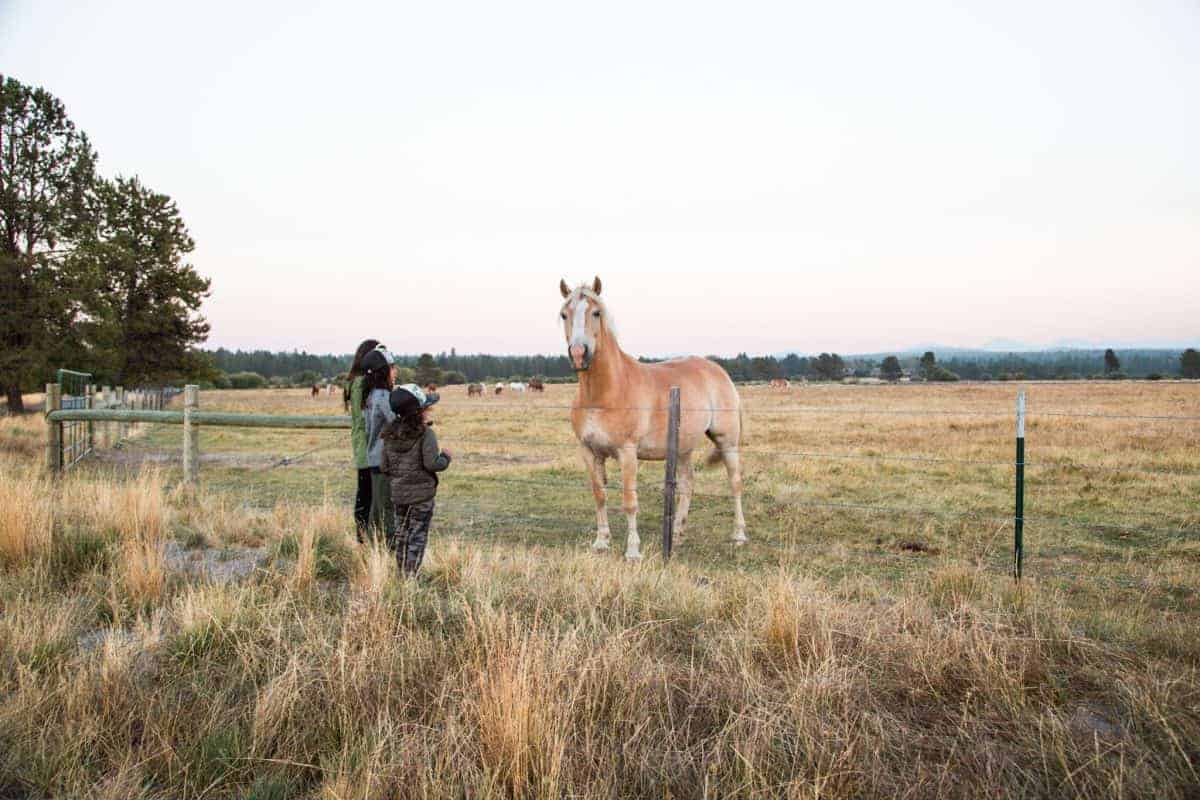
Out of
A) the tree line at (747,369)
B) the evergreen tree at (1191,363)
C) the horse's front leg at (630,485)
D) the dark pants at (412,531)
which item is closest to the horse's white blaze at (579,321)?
the horse's front leg at (630,485)

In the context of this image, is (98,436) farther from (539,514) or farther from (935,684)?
(935,684)

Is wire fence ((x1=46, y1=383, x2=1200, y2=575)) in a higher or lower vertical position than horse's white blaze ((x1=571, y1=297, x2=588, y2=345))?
lower

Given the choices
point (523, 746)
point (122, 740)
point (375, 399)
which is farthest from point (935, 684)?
point (375, 399)

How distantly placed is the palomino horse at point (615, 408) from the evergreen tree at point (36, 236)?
2249 cm

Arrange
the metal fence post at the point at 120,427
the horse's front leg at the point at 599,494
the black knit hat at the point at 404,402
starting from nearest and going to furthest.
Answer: the black knit hat at the point at 404,402
the horse's front leg at the point at 599,494
the metal fence post at the point at 120,427

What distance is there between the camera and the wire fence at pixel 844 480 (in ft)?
28.9

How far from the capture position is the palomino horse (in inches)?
274

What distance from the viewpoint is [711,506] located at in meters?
10.4

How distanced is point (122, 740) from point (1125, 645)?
16.2ft

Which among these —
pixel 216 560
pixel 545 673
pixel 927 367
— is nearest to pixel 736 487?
pixel 216 560

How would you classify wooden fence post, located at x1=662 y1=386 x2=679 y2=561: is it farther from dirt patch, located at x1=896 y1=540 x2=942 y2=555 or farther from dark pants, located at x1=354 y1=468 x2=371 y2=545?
dirt patch, located at x1=896 y1=540 x2=942 y2=555

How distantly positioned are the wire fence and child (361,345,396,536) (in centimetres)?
139

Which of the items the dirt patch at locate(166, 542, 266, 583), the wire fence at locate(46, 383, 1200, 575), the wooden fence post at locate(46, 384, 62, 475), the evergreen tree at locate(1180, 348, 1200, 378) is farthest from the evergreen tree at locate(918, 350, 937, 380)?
the dirt patch at locate(166, 542, 266, 583)

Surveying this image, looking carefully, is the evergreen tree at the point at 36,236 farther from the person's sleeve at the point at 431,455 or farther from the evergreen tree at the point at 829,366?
the evergreen tree at the point at 829,366
